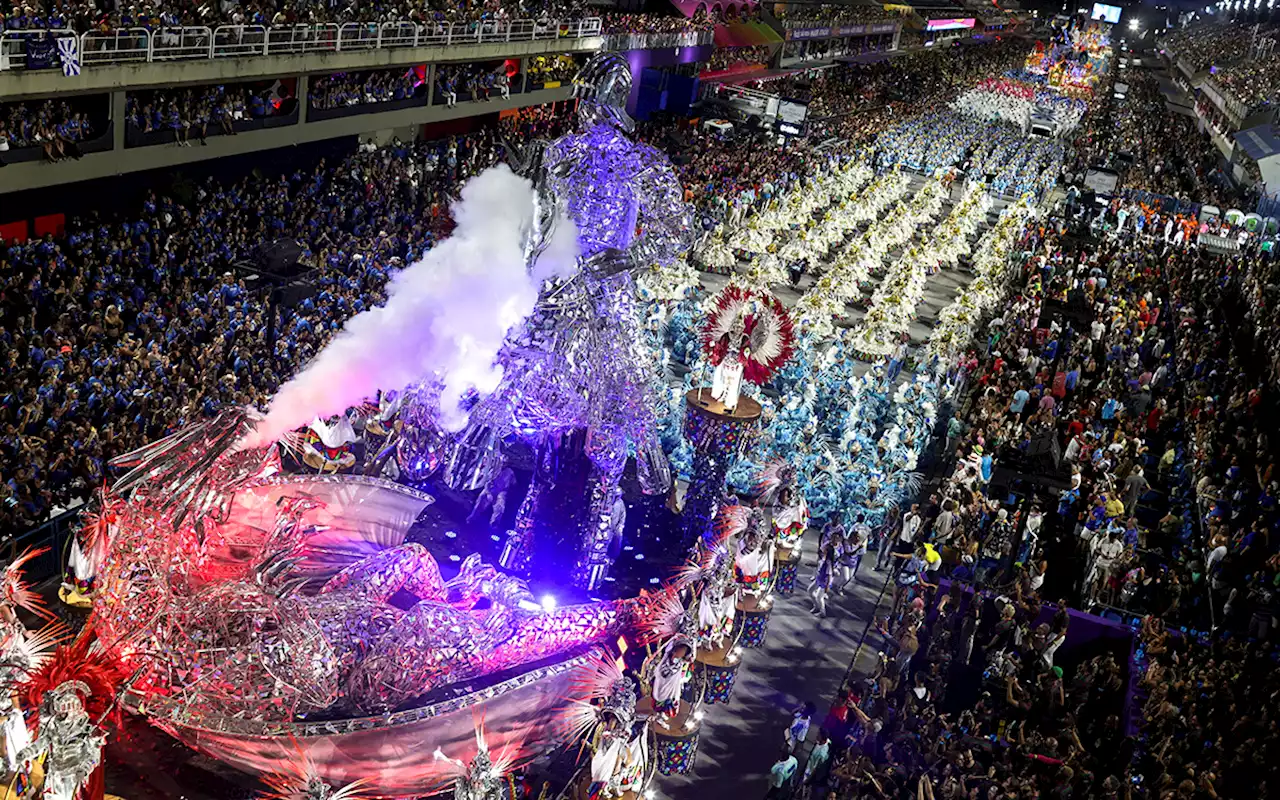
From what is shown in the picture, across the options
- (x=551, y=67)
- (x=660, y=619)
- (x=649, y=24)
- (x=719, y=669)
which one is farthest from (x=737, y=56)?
(x=660, y=619)

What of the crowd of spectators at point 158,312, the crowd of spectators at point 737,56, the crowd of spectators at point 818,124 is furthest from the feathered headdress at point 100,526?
the crowd of spectators at point 737,56

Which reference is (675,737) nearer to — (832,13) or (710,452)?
(710,452)

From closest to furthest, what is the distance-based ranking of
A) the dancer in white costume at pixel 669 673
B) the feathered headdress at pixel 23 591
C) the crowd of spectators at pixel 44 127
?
1. the feathered headdress at pixel 23 591
2. the dancer in white costume at pixel 669 673
3. the crowd of spectators at pixel 44 127

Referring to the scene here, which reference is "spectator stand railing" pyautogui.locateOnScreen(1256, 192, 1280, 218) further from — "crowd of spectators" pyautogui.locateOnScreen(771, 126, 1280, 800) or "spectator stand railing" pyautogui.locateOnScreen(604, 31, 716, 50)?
"spectator stand railing" pyautogui.locateOnScreen(604, 31, 716, 50)

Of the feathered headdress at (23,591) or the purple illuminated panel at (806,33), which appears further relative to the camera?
the purple illuminated panel at (806,33)

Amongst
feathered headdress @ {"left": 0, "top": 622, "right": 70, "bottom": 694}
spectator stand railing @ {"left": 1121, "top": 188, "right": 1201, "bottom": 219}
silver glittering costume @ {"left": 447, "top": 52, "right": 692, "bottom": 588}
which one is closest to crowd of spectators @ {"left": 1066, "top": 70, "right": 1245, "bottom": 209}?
spectator stand railing @ {"left": 1121, "top": 188, "right": 1201, "bottom": 219}

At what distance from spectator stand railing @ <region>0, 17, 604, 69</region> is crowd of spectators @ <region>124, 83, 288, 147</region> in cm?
101

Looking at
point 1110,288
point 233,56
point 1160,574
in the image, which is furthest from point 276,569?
point 1110,288

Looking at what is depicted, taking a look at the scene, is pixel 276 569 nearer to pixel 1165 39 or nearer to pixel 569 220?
pixel 569 220

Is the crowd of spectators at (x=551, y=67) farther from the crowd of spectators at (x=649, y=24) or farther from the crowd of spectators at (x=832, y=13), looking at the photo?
the crowd of spectators at (x=832, y=13)

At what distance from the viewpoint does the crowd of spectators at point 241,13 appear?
20.6 metres

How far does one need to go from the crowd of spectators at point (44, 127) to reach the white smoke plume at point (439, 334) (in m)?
8.04

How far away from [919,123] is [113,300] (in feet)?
151

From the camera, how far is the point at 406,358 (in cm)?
1552
